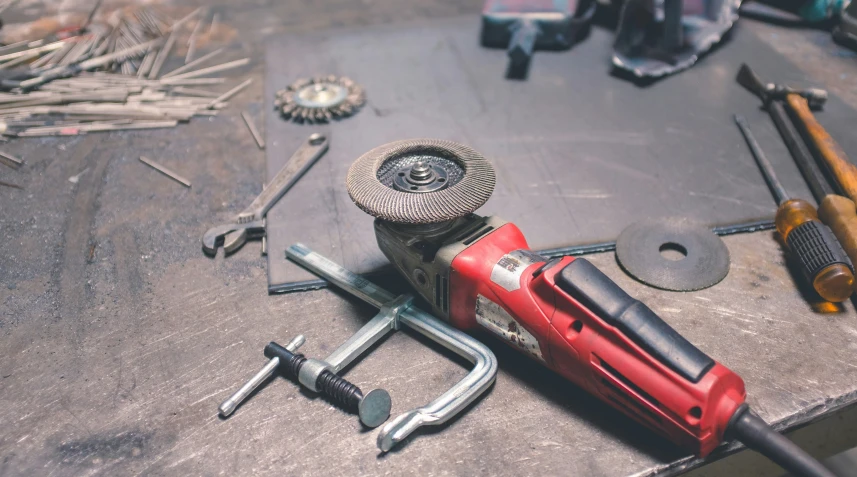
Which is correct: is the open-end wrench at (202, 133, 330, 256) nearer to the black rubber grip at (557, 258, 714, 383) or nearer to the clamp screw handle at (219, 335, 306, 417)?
the clamp screw handle at (219, 335, 306, 417)

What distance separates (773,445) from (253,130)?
7.62ft

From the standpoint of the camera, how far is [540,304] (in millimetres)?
1569

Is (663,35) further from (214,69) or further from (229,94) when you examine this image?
(214,69)

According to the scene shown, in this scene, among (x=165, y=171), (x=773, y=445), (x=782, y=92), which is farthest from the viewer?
(x=782, y=92)

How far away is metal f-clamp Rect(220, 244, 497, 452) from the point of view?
1578 millimetres

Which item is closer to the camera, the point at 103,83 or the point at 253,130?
the point at 253,130

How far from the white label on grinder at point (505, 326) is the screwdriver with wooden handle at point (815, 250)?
0.94m

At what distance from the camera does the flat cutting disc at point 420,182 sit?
1.62 m

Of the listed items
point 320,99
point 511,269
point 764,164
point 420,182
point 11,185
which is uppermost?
point 420,182

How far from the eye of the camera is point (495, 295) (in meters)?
1.65

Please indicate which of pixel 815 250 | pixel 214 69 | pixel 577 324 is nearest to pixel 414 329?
pixel 577 324

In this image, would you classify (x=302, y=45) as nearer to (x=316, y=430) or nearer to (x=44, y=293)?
(x=44, y=293)

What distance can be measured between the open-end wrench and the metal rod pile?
2.13 ft

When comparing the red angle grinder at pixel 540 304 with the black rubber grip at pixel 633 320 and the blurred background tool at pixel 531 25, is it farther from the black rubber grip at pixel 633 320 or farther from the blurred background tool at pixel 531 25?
the blurred background tool at pixel 531 25
